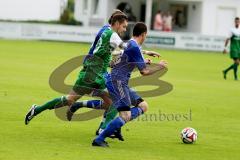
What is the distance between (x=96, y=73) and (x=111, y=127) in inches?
60.2

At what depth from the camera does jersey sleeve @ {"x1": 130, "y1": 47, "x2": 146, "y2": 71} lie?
12047 mm

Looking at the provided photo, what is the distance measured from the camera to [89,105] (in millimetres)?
13727

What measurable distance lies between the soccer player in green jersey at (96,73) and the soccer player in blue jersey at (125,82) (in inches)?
15.7

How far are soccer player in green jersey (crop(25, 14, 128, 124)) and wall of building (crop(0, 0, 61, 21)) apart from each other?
2020 inches

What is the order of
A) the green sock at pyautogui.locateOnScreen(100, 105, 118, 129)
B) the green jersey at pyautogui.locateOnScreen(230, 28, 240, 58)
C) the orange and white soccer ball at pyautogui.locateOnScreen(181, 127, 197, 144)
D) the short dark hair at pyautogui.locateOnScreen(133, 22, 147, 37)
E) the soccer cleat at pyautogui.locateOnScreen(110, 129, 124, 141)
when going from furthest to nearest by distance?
the green jersey at pyautogui.locateOnScreen(230, 28, 240, 58), the green sock at pyautogui.locateOnScreen(100, 105, 118, 129), the orange and white soccer ball at pyautogui.locateOnScreen(181, 127, 197, 144), the soccer cleat at pyautogui.locateOnScreen(110, 129, 124, 141), the short dark hair at pyautogui.locateOnScreen(133, 22, 147, 37)

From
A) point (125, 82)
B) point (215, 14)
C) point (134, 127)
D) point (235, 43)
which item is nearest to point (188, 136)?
point (125, 82)

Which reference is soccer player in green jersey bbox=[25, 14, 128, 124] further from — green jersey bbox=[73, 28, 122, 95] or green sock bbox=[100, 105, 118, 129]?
green sock bbox=[100, 105, 118, 129]

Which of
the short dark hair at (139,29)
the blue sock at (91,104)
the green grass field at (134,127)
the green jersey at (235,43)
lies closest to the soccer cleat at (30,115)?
the green grass field at (134,127)

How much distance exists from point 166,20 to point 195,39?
844 centimetres

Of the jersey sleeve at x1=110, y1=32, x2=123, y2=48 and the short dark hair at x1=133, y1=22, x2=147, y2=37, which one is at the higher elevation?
the short dark hair at x1=133, y1=22, x2=147, y2=37

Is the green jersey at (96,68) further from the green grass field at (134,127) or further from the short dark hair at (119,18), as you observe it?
the green grass field at (134,127)

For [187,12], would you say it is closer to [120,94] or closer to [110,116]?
[110,116]

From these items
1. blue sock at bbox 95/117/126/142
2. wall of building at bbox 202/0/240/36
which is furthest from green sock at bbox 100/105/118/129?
wall of building at bbox 202/0/240/36

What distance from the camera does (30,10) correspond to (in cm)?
6594
